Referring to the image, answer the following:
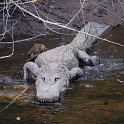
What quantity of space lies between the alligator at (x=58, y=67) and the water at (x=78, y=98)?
0.13 meters

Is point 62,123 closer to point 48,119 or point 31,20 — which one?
point 48,119

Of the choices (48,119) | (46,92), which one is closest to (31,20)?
(46,92)

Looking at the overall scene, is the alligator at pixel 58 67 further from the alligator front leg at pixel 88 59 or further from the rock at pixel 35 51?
the rock at pixel 35 51

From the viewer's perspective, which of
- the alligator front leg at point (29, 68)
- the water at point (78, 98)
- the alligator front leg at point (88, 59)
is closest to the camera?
the water at point (78, 98)

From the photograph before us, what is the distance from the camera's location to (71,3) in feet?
35.0

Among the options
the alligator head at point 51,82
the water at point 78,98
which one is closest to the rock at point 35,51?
the water at point 78,98

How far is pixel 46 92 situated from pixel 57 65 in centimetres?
118

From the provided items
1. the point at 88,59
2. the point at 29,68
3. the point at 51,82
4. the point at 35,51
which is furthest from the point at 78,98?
the point at 35,51

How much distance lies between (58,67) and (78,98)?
0.99 meters

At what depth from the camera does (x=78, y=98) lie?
20.4 feet

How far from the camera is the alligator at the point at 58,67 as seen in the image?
6160 millimetres

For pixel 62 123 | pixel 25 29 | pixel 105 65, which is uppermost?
pixel 25 29

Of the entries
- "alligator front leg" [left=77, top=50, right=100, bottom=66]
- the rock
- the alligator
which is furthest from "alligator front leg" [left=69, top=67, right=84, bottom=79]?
the rock

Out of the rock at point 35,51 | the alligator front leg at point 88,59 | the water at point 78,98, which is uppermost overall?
the rock at point 35,51
